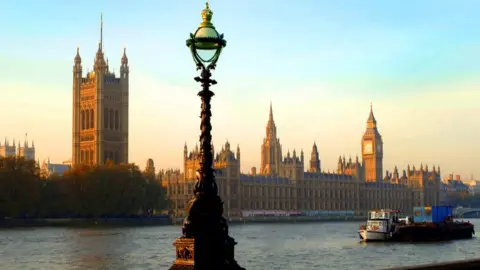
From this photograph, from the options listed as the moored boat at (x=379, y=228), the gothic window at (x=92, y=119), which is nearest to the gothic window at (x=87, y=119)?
the gothic window at (x=92, y=119)

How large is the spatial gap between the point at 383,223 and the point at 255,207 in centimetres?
7853

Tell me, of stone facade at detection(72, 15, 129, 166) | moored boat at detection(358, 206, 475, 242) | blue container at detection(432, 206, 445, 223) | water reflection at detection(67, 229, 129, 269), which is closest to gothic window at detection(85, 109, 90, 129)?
stone facade at detection(72, 15, 129, 166)

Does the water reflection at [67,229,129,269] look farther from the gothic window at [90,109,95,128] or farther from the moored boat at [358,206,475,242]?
the gothic window at [90,109,95,128]

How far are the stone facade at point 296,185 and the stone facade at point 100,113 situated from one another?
11.8 m

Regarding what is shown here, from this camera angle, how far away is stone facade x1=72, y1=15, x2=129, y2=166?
134 m

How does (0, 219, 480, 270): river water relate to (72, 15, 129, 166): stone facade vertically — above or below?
below

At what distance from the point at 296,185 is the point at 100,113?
146 ft

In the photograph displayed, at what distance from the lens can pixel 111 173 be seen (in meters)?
92.2

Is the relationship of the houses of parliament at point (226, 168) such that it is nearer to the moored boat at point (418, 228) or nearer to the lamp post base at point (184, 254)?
the moored boat at point (418, 228)

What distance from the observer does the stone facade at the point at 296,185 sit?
13888 cm

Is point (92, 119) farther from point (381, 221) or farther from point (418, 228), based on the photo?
point (418, 228)

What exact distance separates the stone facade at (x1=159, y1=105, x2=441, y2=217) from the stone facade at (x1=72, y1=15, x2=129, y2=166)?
11.8m

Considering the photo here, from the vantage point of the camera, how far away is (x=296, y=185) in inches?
6166

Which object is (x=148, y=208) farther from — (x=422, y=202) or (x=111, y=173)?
(x=422, y=202)
